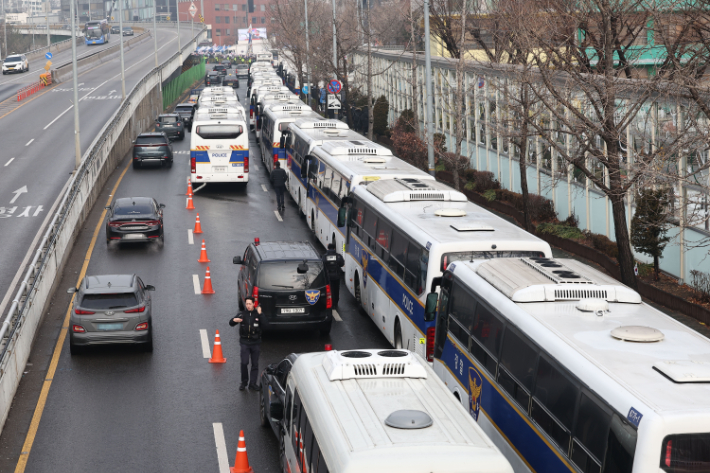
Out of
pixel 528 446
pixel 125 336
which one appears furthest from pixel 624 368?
pixel 125 336

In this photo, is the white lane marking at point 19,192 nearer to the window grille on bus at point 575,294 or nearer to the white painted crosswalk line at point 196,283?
the white painted crosswalk line at point 196,283

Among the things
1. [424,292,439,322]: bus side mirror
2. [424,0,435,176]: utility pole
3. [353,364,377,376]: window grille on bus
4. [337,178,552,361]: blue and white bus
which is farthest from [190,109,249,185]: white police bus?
[353,364,377,376]: window grille on bus

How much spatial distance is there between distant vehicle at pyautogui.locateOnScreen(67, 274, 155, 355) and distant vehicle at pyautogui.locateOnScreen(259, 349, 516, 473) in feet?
22.8

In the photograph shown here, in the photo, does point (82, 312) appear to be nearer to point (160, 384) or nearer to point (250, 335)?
point (160, 384)

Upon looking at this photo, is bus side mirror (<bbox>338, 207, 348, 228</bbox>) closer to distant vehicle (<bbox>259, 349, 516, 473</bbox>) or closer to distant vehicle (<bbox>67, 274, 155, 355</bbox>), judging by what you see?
distant vehicle (<bbox>67, 274, 155, 355</bbox>)

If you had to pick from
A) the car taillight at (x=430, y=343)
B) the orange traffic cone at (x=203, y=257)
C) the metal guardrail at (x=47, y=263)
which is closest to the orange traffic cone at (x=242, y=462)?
the car taillight at (x=430, y=343)

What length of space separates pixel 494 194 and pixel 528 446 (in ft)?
74.2

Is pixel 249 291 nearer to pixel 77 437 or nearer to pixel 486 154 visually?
pixel 77 437

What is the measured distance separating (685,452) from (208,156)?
99.5 feet

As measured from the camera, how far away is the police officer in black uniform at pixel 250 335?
14602 millimetres

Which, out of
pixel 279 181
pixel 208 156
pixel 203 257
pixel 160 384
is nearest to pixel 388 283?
pixel 160 384

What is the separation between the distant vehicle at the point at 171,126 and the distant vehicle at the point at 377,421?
46.6 metres

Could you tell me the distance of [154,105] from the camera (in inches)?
2648

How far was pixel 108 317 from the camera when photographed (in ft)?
54.3
